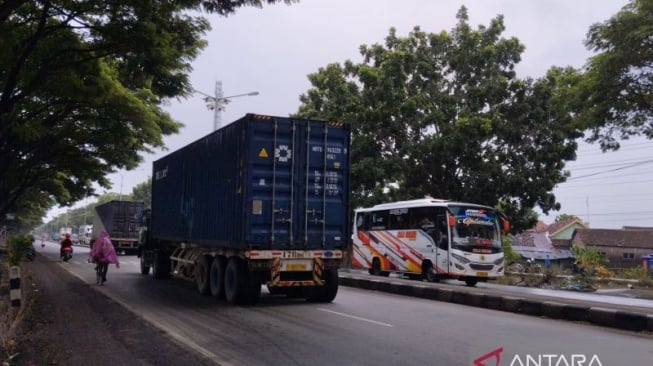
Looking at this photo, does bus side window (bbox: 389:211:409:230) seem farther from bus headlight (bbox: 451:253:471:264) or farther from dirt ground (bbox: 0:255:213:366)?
dirt ground (bbox: 0:255:213:366)

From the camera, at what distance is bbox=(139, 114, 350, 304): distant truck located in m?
12.4

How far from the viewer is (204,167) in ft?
48.4

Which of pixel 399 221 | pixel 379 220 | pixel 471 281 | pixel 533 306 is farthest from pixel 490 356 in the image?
pixel 379 220

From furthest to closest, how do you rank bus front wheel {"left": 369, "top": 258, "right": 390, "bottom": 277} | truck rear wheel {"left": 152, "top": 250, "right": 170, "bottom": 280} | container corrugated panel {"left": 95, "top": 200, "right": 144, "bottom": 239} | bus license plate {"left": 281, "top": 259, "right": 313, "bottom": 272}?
container corrugated panel {"left": 95, "top": 200, "right": 144, "bottom": 239}, bus front wheel {"left": 369, "top": 258, "right": 390, "bottom": 277}, truck rear wheel {"left": 152, "top": 250, "right": 170, "bottom": 280}, bus license plate {"left": 281, "top": 259, "right": 313, "bottom": 272}

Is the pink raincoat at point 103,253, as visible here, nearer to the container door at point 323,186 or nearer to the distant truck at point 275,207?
the distant truck at point 275,207

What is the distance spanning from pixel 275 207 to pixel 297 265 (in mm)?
1339

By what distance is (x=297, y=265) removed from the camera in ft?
41.8

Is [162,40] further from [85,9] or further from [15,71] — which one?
[15,71]

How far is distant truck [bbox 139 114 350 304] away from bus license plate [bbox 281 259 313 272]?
0.02 metres

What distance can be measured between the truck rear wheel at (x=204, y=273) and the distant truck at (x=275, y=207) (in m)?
0.07

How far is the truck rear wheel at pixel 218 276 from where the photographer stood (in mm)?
13797

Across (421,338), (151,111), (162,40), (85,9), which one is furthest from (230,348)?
(151,111)

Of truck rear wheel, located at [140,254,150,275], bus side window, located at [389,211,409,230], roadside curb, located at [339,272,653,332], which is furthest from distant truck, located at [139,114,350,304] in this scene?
bus side window, located at [389,211,409,230]

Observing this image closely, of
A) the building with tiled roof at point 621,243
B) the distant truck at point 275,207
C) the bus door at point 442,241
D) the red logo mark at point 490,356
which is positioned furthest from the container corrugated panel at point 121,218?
the building with tiled roof at point 621,243
